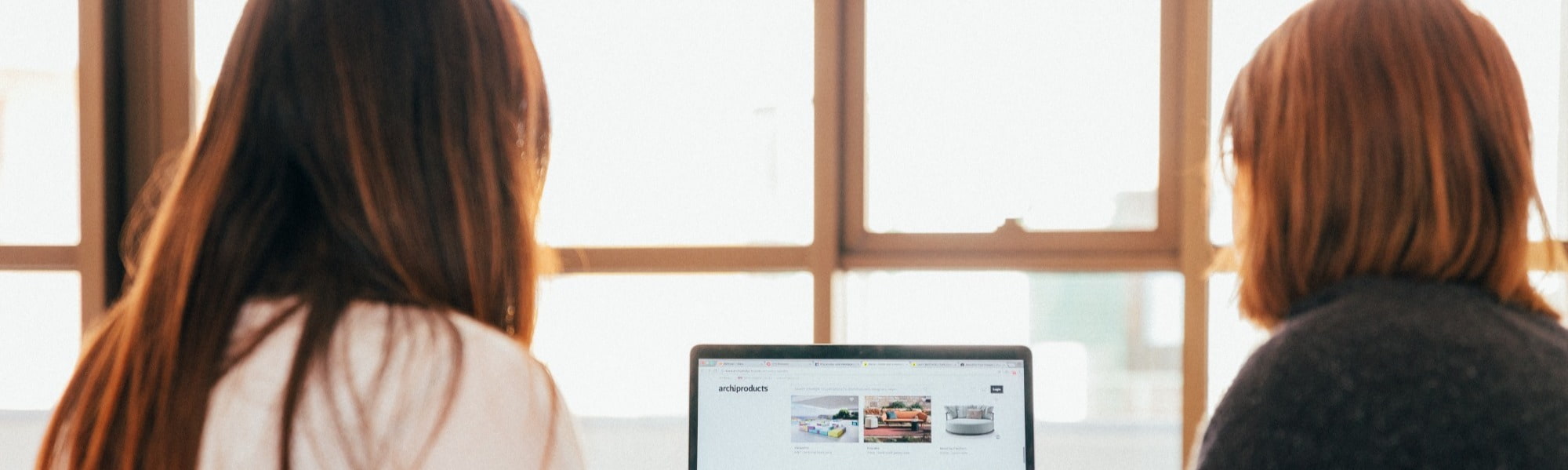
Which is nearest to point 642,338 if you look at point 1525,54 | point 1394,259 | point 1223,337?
point 1223,337

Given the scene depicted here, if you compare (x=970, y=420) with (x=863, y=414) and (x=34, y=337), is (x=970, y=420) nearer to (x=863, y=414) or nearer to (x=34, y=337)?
(x=863, y=414)

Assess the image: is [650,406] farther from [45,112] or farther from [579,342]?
Answer: [45,112]

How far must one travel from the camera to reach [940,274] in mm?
2088

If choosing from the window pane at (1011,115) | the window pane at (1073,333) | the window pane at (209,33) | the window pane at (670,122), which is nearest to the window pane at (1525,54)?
the window pane at (1011,115)

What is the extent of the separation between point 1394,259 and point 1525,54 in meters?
1.48

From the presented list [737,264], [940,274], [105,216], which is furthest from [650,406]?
[105,216]

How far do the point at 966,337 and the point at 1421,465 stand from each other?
137 cm

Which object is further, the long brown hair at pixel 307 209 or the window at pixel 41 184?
the window at pixel 41 184

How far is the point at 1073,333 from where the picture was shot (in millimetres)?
2094

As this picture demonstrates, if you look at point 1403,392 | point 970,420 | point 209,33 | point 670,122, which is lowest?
point 970,420

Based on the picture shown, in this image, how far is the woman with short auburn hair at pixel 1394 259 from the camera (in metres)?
0.75

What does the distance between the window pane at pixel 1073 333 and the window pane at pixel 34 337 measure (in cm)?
157

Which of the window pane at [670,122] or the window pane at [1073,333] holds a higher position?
the window pane at [670,122]

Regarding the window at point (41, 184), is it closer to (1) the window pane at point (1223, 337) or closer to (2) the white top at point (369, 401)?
(2) the white top at point (369, 401)
